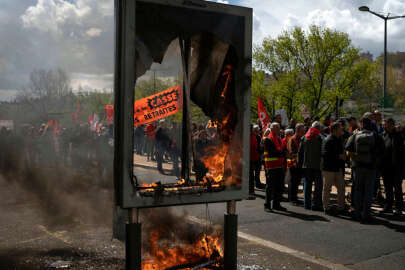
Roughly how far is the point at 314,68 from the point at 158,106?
25365 millimetres

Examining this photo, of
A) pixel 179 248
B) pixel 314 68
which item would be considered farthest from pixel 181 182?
pixel 314 68

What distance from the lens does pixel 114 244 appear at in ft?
17.8

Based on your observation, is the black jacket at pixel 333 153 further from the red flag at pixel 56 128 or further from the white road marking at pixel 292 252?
the red flag at pixel 56 128

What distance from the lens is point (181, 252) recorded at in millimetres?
4312

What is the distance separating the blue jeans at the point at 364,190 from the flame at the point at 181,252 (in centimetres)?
354

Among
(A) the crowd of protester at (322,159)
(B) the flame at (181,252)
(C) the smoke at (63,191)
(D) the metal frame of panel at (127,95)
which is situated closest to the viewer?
(D) the metal frame of panel at (127,95)

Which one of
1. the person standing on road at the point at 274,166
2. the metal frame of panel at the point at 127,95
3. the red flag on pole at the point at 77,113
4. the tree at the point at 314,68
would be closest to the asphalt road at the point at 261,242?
the person standing on road at the point at 274,166

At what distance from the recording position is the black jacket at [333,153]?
24.7 feet

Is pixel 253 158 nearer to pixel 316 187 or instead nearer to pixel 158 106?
pixel 316 187

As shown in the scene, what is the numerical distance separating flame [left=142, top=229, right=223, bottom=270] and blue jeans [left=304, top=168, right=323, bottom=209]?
4.06 meters

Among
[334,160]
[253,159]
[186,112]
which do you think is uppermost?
[186,112]

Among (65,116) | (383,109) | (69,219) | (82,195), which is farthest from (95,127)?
(383,109)

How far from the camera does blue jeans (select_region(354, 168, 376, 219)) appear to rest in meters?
6.89

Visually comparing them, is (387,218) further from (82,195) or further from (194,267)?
(82,195)
